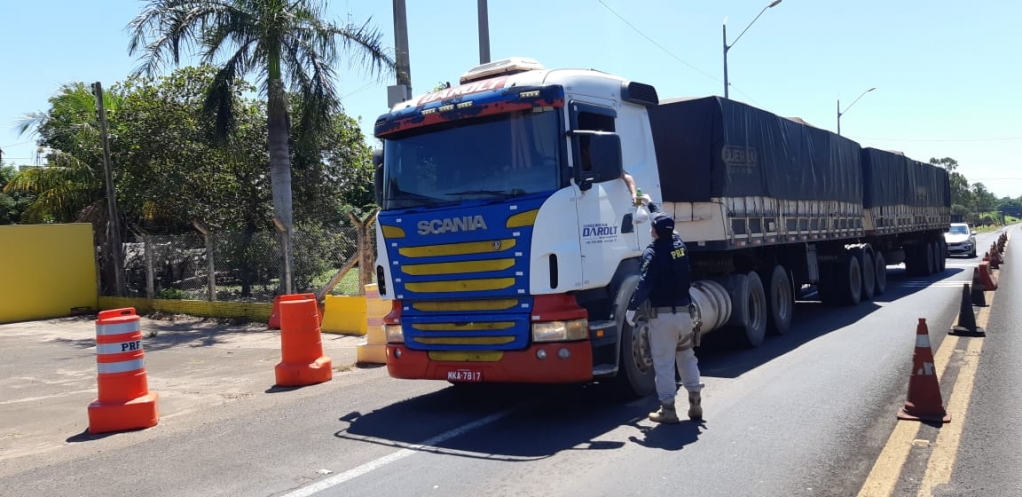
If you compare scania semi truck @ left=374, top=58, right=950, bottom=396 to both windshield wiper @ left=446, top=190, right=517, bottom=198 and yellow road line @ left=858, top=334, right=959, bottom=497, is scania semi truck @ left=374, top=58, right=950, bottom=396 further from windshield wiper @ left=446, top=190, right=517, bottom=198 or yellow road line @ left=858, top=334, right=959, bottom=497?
yellow road line @ left=858, top=334, right=959, bottom=497

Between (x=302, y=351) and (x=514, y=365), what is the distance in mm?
3506

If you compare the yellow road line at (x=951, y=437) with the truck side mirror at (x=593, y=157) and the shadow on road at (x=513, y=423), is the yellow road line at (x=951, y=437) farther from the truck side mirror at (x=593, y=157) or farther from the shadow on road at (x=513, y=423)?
the truck side mirror at (x=593, y=157)

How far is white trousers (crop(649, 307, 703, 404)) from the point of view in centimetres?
664

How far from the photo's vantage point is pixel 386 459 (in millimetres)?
5926

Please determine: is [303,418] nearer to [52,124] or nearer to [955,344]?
[955,344]

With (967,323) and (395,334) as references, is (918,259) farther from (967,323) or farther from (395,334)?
(395,334)

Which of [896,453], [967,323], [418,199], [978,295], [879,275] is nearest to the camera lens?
[896,453]

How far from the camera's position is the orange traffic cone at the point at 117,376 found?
7344 mm

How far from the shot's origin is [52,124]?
2789cm

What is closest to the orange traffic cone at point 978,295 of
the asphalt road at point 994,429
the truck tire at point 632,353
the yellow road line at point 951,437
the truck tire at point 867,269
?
the truck tire at point 867,269

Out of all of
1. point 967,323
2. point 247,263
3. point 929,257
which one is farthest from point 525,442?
point 929,257

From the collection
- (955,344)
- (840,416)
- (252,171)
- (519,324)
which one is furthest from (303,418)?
(252,171)

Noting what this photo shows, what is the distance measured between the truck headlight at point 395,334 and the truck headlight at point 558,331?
1445 mm

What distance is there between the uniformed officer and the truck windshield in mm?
1023
